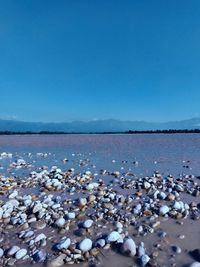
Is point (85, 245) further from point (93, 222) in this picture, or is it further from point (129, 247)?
point (93, 222)


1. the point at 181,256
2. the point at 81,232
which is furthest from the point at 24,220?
the point at 181,256

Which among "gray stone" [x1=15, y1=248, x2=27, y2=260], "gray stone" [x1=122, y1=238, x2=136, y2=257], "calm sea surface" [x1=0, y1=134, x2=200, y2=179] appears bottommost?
"gray stone" [x1=15, y1=248, x2=27, y2=260]

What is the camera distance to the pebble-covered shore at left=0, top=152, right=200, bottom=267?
3.61m

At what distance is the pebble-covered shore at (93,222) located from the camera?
3.61 metres

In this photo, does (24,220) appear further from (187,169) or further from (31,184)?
(187,169)

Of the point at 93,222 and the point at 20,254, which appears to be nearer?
the point at 20,254

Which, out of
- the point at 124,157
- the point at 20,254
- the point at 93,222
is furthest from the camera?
the point at 124,157

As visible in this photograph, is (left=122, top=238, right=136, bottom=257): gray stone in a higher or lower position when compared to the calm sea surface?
lower

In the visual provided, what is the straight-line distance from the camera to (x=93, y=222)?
4.65 m

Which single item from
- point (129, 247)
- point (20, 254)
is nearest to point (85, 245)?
point (129, 247)

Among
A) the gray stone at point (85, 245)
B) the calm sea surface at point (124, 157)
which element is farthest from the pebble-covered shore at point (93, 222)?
the calm sea surface at point (124, 157)

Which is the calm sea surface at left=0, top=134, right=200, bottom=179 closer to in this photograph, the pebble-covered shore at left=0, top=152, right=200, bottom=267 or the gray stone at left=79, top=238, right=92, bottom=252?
the pebble-covered shore at left=0, top=152, right=200, bottom=267

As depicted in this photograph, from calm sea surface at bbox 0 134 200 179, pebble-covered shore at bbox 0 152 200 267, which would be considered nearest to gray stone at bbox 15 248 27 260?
pebble-covered shore at bbox 0 152 200 267

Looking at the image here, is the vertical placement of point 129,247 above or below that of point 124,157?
below
